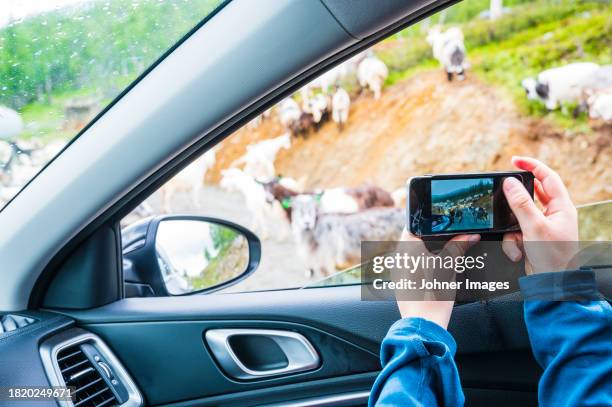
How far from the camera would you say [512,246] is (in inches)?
46.3

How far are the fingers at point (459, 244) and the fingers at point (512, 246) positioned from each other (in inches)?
2.3

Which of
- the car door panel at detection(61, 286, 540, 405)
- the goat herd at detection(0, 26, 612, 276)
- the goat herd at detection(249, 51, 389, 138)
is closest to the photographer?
the car door panel at detection(61, 286, 540, 405)

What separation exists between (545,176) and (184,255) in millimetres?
1153

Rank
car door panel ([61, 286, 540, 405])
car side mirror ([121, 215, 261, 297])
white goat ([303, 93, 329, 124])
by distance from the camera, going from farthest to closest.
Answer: white goat ([303, 93, 329, 124]) < car side mirror ([121, 215, 261, 297]) < car door panel ([61, 286, 540, 405])

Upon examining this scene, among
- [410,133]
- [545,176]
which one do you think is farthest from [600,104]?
[545,176]

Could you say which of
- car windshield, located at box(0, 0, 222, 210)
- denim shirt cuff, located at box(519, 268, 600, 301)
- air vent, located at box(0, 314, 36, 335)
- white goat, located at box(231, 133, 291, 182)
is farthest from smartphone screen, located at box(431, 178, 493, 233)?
white goat, located at box(231, 133, 291, 182)

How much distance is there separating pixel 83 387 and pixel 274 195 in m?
2.54

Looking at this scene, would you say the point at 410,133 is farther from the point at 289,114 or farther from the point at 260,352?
the point at 260,352

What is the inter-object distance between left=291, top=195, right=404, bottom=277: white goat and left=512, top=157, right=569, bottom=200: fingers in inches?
93.7

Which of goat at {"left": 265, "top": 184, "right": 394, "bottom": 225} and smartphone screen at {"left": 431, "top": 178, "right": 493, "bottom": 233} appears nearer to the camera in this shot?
smartphone screen at {"left": 431, "top": 178, "right": 493, "bottom": 233}

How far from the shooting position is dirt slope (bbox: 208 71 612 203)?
3.07 metres

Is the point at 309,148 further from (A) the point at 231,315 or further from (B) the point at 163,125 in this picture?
(B) the point at 163,125

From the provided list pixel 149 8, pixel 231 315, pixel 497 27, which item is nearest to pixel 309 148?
pixel 497 27

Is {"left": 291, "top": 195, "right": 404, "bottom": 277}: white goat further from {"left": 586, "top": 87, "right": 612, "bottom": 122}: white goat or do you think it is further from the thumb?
the thumb
